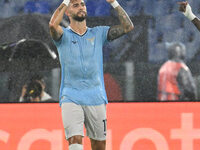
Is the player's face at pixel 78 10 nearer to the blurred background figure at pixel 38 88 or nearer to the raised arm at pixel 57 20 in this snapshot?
the raised arm at pixel 57 20

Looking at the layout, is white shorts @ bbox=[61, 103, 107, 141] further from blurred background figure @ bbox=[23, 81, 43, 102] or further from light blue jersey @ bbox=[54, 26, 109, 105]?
blurred background figure @ bbox=[23, 81, 43, 102]

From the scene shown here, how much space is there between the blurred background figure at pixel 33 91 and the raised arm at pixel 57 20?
1.57 meters

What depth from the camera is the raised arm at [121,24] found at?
5.38 meters

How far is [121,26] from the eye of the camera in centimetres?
Answer: 545

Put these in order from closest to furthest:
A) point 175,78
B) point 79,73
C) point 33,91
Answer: point 79,73, point 33,91, point 175,78

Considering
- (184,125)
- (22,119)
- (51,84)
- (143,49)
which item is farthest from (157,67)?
(22,119)

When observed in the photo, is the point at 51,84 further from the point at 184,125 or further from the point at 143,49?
the point at 184,125

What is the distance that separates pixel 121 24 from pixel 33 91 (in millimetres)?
1774

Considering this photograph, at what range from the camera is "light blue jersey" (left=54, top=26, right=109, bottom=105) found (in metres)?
5.25

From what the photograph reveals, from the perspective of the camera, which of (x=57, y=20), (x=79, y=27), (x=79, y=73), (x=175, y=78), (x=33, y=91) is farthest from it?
(x=175, y=78)

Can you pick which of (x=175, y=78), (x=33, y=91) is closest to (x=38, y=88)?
(x=33, y=91)

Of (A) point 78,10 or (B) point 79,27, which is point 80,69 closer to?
(B) point 79,27

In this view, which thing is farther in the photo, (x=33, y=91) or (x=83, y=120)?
(x=33, y=91)

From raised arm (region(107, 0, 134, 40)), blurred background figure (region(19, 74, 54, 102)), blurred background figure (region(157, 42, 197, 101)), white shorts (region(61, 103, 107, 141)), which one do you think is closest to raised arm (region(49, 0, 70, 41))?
raised arm (region(107, 0, 134, 40))
